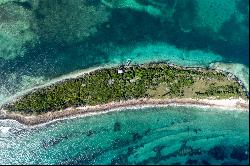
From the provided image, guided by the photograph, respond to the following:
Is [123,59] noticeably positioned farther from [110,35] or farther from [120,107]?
[120,107]

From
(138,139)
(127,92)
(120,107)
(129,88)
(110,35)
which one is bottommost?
(138,139)

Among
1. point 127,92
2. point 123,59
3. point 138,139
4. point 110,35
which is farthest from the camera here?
point 110,35

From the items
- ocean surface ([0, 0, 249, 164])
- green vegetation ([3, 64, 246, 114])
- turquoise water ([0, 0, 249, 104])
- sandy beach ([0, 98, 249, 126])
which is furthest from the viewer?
turquoise water ([0, 0, 249, 104])

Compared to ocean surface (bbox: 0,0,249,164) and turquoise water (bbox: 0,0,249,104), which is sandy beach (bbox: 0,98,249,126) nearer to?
ocean surface (bbox: 0,0,249,164)

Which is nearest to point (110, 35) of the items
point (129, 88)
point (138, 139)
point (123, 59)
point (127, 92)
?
point (123, 59)

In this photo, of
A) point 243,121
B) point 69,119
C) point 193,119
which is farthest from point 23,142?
point 243,121

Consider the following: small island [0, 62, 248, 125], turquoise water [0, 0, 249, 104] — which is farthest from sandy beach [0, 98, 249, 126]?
turquoise water [0, 0, 249, 104]

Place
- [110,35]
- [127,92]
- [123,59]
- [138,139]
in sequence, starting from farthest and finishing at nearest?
[110,35]
[123,59]
[138,139]
[127,92]
